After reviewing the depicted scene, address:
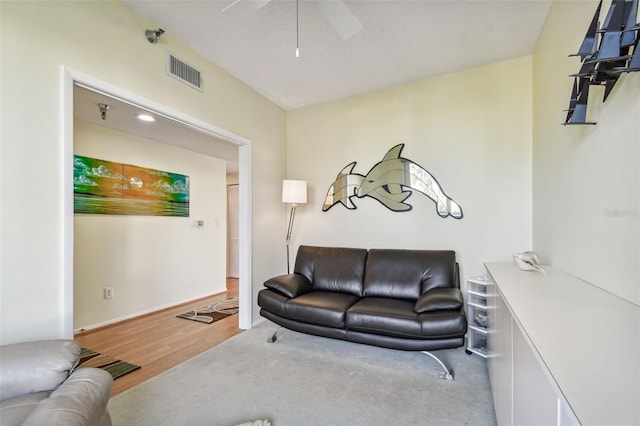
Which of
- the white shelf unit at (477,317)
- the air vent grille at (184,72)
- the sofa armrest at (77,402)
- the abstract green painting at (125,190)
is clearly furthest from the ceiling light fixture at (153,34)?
the white shelf unit at (477,317)

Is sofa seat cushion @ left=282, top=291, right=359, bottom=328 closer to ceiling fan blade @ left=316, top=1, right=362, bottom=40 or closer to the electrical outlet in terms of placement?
ceiling fan blade @ left=316, top=1, right=362, bottom=40

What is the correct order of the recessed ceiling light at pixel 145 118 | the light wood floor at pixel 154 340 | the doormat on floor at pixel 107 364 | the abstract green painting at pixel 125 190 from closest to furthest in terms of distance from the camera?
the doormat on floor at pixel 107 364, the light wood floor at pixel 154 340, the recessed ceiling light at pixel 145 118, the abstract green painting at pixel 125 190

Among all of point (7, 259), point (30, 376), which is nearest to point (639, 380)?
point (30, 376)

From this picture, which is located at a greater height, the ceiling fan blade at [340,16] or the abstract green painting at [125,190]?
the ceiling fan blade at [340,16]

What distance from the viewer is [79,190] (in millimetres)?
3107

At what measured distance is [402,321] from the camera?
2070mm

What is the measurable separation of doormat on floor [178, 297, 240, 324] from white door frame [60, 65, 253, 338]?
1.83 ft

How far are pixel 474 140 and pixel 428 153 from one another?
45 cm

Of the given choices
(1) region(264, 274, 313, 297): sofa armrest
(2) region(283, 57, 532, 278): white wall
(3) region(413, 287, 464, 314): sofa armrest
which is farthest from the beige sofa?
(2) region(283, 57, 532, 278): white wall

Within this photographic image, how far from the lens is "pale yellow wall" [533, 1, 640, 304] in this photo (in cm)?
107

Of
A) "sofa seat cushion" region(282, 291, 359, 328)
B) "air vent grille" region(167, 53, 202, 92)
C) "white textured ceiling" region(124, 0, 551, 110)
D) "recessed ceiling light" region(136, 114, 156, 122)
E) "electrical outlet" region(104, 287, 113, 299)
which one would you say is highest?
"white textured ceiling" region(124, 0, 551, 110)

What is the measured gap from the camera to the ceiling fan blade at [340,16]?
1.61 metres

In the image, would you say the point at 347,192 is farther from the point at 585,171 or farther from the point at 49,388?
the point at 49,388

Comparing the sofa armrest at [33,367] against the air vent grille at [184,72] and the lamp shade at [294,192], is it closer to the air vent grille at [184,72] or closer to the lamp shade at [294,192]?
the air vent grille at [184,72]
